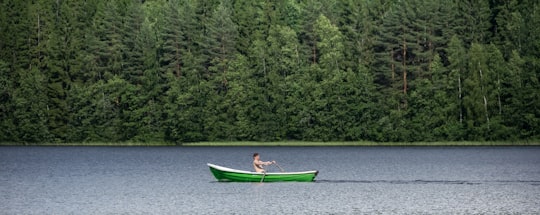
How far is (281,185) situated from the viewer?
251ft

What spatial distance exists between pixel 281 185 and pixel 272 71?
81.0 metres

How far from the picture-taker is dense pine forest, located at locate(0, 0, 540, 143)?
146m

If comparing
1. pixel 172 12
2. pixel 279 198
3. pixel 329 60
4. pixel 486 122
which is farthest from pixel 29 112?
pixel 279 198

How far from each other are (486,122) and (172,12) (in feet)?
177

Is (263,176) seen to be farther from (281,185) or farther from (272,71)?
(272,71)

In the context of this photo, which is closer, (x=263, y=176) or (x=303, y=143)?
(x=263, y=176)

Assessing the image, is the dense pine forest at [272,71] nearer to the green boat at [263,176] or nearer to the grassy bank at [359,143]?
the grassy bank at [359,143]

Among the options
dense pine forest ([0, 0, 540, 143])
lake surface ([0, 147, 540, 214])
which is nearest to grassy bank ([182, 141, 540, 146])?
dense pine forest ([0, 0, 540, 143])

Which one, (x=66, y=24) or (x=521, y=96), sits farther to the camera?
(x=66, y=24)

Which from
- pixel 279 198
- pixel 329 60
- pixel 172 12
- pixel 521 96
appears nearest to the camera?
pixel 279 198

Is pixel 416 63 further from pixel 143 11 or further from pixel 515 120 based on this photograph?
pixel 143 11

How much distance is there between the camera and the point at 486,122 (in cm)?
14562

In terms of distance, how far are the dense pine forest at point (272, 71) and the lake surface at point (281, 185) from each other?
15.1 m

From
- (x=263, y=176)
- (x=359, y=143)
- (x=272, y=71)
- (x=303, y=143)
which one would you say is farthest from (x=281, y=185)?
(x=303, y=143)
